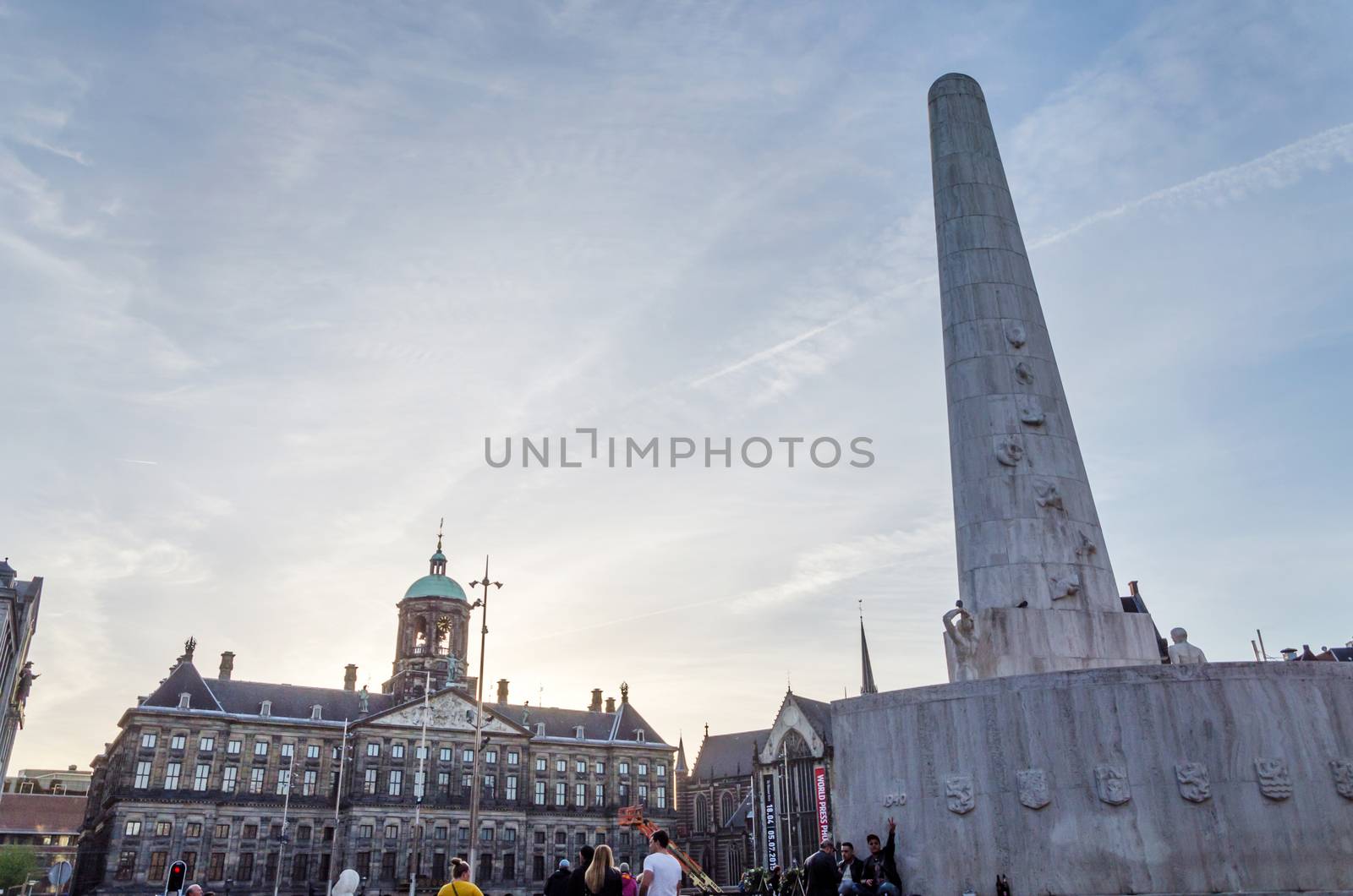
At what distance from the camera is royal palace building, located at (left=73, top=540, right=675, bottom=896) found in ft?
191

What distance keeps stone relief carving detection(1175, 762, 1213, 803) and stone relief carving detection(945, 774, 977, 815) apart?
206 centimetres

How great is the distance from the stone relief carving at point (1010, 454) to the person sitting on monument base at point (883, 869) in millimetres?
5503

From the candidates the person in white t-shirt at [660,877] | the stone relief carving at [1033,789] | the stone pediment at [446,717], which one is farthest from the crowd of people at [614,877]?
the stone pediment at [446,717]

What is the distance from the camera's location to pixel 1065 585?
12562 mm

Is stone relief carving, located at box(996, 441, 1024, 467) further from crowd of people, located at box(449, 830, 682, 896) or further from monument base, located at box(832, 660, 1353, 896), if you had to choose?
crowd of people, located at box(449, 830, 682, 896)

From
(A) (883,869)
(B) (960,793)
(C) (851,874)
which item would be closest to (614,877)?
(C) (851,874)

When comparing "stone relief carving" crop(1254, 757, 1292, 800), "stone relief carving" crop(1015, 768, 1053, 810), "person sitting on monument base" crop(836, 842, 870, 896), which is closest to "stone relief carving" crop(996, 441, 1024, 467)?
"stone relief carving" crop(1015, 768, 1053, 810)

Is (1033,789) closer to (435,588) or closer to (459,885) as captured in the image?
(459,885)

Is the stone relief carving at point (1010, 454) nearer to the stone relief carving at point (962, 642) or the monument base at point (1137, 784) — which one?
the stone relief carving at point (962, 642)

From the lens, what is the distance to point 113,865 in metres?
55.0

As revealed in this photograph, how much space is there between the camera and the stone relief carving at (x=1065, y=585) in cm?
1253

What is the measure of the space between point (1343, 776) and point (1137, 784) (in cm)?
195

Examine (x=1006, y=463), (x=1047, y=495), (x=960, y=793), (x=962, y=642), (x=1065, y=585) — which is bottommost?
(x=960, y=793)

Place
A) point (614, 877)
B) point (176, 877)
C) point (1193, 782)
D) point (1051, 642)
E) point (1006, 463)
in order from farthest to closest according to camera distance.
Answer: point (176, 877) → point (1006, 463) → point (1051, 642) → point (1193, 782) → point (614, 877)
